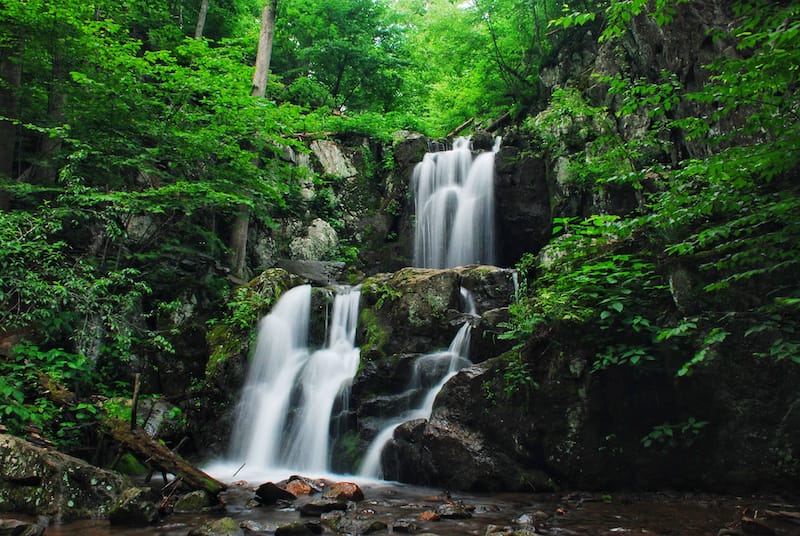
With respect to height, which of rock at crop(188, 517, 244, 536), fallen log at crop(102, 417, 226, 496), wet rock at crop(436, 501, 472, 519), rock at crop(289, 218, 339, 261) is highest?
rock at crop(289, 218, 339, 261)

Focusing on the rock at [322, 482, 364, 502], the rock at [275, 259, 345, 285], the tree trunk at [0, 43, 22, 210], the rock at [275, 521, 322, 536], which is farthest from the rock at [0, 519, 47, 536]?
the rock at [275, 259, 345, 285]

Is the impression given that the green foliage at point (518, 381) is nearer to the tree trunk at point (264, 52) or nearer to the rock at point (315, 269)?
the rock at point (315, 269)

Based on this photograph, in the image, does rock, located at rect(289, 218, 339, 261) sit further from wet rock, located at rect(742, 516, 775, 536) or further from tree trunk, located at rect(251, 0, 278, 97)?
wet rock, located at rect(742, 516, 775, 536)

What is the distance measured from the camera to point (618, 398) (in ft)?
19.2

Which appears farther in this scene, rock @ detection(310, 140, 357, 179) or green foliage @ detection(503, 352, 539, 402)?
rock @ detection(310, 140, 357, 179)

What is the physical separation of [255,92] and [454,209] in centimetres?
638

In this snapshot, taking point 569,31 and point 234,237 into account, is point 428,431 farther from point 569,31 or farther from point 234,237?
point 569,31

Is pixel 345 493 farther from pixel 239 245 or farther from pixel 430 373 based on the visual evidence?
pixel 239 245

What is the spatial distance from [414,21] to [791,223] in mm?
27841

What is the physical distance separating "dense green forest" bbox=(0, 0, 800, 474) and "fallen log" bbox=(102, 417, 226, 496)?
1029 mm

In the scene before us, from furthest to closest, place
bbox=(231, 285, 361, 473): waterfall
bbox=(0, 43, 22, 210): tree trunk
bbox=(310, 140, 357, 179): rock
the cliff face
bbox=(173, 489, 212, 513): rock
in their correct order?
1. bbox=(310, 140, 357, 179): rock
2. bbox=(0, 43, 22, 210): tree trunk
3. bbox=(231, 285, 361, 473): waterfall
4. the cliff face
5. bbox=(173, 489, 212, 513): rock

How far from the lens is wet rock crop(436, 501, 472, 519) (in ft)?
15.5

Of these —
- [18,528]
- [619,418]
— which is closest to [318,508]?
[18,528]

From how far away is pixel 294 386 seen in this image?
8.94m
